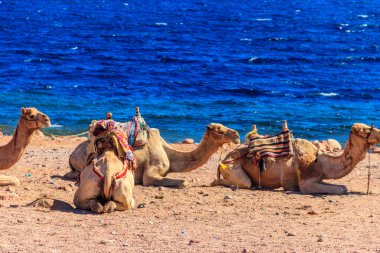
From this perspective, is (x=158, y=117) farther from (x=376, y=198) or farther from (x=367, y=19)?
(x=367, y=19)

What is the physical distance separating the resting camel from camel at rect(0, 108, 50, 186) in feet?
5.08

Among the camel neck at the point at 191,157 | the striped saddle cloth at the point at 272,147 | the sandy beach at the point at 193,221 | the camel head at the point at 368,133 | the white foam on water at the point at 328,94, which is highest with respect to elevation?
the white foam on water at the point at 328,94

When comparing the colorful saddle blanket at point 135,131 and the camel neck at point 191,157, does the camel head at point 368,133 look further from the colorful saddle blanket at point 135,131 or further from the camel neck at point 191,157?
the colorful saddle blanket at point 135,131

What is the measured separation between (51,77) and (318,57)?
16735 millimetres

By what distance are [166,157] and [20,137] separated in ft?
8.30

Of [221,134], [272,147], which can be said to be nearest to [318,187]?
[272,147]

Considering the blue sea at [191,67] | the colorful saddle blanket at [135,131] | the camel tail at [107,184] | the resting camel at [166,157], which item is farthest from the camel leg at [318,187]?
the blue sea at [191,67]

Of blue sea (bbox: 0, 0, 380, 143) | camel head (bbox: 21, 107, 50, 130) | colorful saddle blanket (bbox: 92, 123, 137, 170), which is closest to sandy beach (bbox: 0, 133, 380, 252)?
colorful saddle blanket (bbox: 92, 123, 137, 170)

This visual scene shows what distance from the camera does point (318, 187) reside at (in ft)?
51.2

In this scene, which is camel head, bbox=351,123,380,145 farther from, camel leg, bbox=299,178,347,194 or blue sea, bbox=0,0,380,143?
blue sea, bbox=0,0,380,143

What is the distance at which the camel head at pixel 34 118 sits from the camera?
1466 cm

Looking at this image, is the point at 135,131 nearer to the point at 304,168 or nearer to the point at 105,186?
the point at 304,168

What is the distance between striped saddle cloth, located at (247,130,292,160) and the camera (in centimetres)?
1583

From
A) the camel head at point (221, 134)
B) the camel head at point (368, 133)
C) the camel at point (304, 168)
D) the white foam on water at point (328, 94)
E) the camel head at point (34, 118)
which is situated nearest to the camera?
the camel head at point (34, 118)
